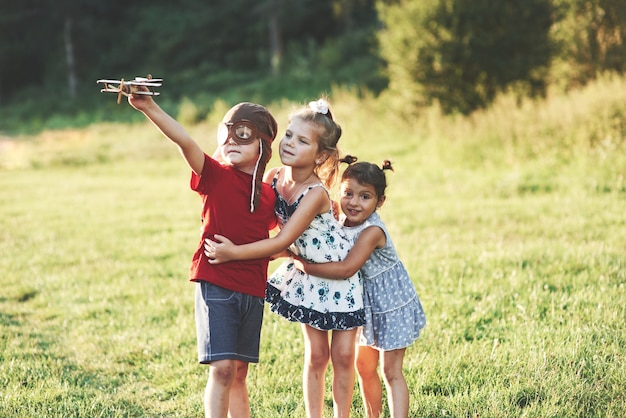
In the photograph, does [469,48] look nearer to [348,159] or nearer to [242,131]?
[348,159]

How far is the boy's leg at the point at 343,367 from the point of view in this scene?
3572mm

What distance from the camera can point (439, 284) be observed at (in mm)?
6004

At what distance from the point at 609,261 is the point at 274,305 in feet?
12.0

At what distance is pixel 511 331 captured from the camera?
482 cm

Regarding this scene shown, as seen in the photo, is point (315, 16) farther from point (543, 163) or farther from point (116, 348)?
point (116, 348)

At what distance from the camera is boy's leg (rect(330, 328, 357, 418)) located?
11.7 ft

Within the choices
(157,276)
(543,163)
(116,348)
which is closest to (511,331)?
(116,348)

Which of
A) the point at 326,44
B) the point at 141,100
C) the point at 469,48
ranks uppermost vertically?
the point at 326,44

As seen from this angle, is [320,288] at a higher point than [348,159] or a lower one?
lower

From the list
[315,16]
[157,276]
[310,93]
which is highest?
[315,16]

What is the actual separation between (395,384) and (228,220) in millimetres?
1262

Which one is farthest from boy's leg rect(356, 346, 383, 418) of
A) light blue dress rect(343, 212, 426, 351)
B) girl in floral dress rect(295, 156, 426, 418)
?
light blue dress rect(343, 212, 426, 351)

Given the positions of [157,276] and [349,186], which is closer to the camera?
[349,186]

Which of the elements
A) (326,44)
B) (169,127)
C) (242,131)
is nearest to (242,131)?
(242,131)
